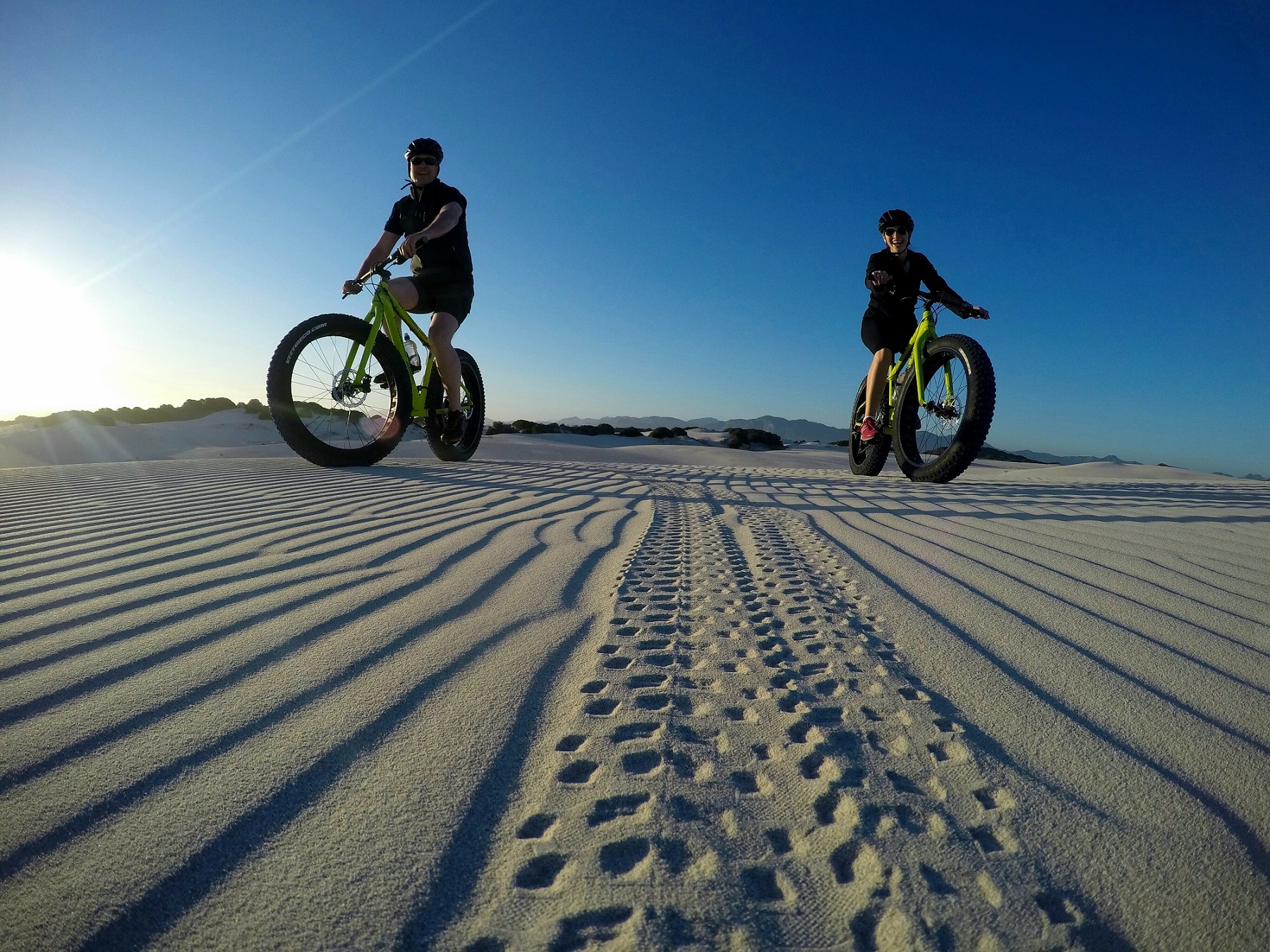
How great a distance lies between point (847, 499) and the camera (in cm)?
333

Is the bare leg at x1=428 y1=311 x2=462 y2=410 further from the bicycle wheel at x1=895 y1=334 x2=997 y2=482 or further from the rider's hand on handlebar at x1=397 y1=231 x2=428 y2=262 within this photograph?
the bicycle wheel at x1=895 y1=334 x2=997 y2=482

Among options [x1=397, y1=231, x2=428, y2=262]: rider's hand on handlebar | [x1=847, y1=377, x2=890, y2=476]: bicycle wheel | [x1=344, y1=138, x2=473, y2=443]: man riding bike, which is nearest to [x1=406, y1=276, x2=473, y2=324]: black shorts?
[x1=344, y1=138, x2=473, y2=443]: man riding bike

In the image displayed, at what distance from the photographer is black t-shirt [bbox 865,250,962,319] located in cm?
421

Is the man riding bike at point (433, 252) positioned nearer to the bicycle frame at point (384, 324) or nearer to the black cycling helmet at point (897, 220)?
the bicycle frame at point (384, 324)

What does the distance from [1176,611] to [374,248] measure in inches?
175

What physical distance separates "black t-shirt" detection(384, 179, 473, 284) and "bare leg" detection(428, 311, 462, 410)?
0.26 meters

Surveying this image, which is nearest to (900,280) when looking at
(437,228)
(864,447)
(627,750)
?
(864,447)

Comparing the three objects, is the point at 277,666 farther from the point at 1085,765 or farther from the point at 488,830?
the point at 1085,765

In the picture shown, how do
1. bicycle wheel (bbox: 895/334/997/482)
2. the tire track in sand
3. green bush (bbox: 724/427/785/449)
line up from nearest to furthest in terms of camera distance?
1. the tire track in sand
2. bicycle wheel (bbox: 895/334/997/482)
3. green bush (bbox: 724/427/785/449)

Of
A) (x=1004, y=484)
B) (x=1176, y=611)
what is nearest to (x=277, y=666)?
(x=1176, y=611)

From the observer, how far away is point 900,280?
14.2 ft

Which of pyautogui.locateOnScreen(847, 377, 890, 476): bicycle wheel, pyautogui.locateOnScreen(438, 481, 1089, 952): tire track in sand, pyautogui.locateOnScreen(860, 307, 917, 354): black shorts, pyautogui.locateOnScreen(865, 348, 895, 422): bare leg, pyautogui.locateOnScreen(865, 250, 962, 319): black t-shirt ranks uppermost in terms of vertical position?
pyautogui.locateOnScreen(865, 250, 962, 319): black t-shirt

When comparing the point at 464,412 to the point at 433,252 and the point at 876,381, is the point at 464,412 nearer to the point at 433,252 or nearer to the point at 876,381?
the point at 433,252

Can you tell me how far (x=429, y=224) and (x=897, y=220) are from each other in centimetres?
326
